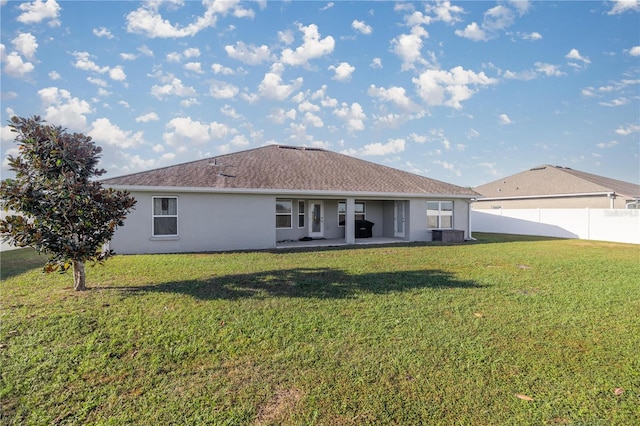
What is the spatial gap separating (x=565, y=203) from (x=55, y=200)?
28.8 metres

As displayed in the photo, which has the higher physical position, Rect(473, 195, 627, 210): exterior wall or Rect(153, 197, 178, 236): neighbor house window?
Rect(473, 195, 627, 210): exterior wall

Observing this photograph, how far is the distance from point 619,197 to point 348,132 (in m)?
18.2

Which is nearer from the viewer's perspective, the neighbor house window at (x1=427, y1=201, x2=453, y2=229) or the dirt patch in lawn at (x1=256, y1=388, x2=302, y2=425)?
the dirt patch in lawn at (x1=256, y1=388, x2=302, y2=425)

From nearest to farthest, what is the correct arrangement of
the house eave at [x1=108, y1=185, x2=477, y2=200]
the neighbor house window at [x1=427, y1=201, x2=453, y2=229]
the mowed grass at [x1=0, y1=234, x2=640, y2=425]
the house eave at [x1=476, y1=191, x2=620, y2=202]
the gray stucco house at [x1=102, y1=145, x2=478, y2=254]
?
the mowed grass at [x1=0, y1=234, x2=640, y2=425] < the house eave at [x1=108, y1=185, x2=477, y2=200] < the gray stucco house at [x1=102, y1=145, x2=478, y2=254] < the neighbor house window at [x1=427, y1=201, x2=453, y2=229] < the house eave at [x1=476, y1=191, x2=620, y2=202]

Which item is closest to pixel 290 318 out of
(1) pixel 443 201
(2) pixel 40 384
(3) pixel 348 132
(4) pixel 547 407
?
(2) pixel 40 384

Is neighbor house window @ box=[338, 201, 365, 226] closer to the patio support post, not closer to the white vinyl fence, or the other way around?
the patio support post

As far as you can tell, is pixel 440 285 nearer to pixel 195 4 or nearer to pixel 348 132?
pixel 195 4

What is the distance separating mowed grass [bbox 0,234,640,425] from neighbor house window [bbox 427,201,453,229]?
1017cm

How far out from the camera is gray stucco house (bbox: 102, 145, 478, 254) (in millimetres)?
13469

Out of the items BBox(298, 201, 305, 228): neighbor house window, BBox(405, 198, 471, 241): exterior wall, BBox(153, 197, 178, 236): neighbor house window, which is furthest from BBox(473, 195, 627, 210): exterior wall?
BBox(153, 197, 178, 236): neighbor house window

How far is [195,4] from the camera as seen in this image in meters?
11.6

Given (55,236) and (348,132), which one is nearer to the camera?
(55,236)

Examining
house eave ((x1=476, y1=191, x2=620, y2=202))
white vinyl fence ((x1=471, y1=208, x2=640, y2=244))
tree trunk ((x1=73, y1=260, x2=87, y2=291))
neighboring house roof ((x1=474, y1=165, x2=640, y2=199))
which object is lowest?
tree trunk ((x1=73, y1=260, x2=87, y2=291))

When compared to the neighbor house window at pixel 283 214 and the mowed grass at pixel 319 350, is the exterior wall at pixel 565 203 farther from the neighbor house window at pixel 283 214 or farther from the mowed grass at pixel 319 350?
the neighbor house window at pixel 283 214
